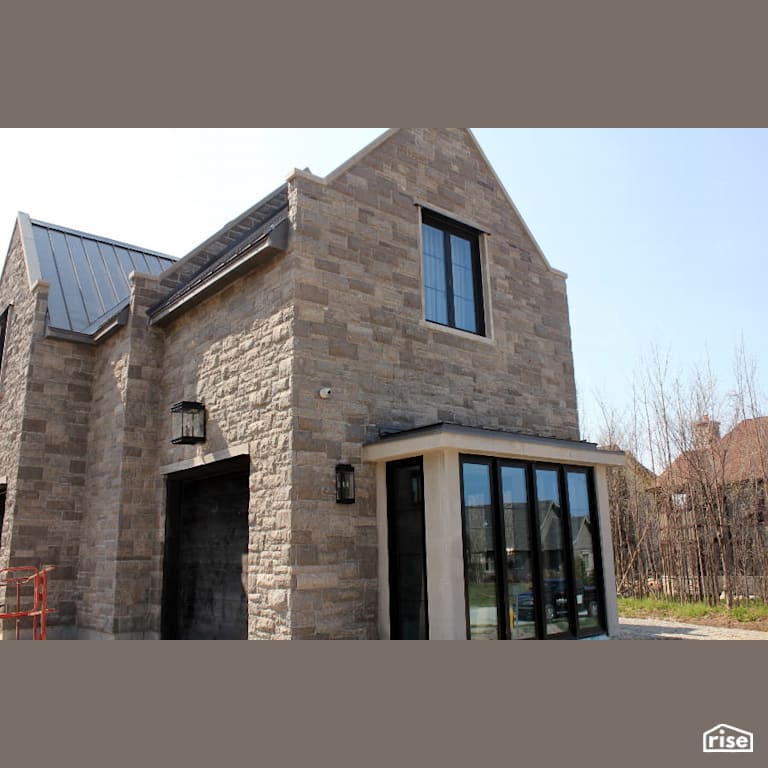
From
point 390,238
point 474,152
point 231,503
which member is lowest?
point 231,503

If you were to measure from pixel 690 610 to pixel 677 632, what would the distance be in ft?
6.86

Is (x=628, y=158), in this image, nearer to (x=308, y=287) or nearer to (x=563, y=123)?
(x=563, y=123)

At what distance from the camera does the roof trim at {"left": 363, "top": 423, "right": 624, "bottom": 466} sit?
24.0 ft

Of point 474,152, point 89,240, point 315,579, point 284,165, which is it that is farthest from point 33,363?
point 474,152

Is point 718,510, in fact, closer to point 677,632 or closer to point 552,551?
point 677,632

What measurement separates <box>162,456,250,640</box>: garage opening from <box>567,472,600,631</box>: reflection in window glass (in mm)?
Result: 4102

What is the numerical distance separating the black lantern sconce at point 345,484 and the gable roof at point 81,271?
6.17m

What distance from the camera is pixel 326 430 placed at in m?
7.69

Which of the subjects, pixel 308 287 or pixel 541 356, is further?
pixel 541 356

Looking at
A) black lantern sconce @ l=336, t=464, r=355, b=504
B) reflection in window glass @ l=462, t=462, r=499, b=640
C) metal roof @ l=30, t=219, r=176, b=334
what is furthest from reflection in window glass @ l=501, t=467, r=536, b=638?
metal roof @ l=30, t=219, r=176, b=334

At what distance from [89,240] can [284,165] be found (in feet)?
26.3

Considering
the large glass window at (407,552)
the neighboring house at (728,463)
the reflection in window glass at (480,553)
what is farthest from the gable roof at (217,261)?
→ the neighboring house at (728,463)

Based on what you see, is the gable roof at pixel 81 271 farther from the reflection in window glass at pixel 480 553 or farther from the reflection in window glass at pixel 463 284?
the reflection in window glass at pixel 480 553
